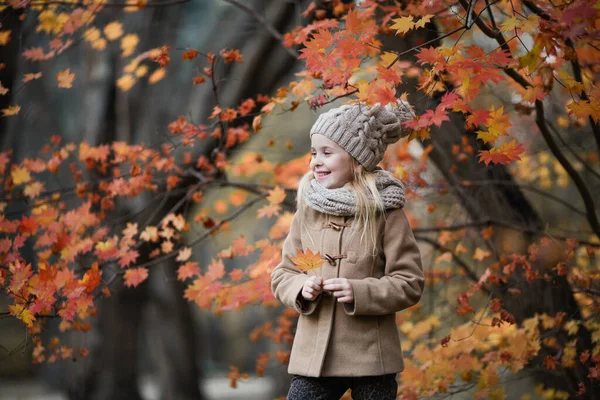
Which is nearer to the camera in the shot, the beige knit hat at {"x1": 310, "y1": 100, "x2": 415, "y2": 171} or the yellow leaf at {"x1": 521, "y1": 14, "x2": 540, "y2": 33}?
the yellow leaf at {"x1": 521, "y1": 14, "x2": 540, "y2": 33}

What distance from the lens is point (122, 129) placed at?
7789mm

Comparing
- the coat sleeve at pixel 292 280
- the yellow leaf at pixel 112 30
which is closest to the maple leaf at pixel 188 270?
the coat sleeve at pixel 292 280

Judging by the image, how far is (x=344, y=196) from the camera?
296cm

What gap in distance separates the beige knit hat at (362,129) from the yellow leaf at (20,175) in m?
3.47

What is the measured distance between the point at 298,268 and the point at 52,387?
1575 cm

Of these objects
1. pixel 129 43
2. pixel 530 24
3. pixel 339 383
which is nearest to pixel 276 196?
pixel 339 383

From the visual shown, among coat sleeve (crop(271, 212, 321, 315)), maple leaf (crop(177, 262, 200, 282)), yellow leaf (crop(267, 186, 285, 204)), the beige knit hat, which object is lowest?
maple leaf (crop(177, 262, 200, 282))

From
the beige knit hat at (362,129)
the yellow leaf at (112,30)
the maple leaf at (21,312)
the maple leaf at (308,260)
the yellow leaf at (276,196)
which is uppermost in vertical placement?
the beige knit hat at (362,129)

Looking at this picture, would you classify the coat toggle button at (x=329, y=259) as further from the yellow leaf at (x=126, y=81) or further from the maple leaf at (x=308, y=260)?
the yellow leaf at (x=126, y=81)

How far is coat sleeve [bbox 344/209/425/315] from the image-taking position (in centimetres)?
283

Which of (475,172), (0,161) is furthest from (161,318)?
(475,172)

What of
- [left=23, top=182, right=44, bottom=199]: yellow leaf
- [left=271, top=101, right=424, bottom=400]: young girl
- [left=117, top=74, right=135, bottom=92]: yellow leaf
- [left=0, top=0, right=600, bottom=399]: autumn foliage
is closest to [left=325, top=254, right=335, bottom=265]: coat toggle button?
[left=271, top=101, right=424, bottom=400]: young girl

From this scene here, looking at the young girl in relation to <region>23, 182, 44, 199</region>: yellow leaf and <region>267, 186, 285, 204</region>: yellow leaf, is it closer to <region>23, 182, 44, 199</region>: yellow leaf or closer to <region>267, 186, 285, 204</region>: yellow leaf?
<region>267, 186, 285, 204</region>: yellow leaf

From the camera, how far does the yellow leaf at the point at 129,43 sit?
7953 mm
